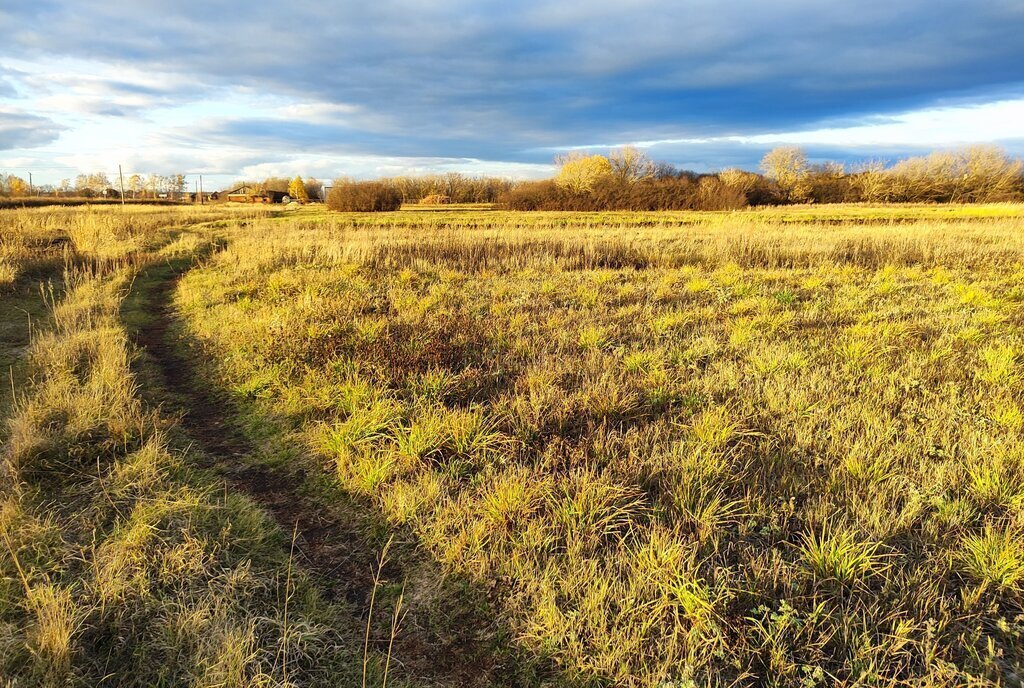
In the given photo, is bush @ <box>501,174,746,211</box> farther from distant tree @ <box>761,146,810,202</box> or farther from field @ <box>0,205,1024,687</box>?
field @ <box>0,205,1024,687</box>

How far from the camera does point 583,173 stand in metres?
70.4

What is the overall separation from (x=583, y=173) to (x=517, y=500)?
71890 millimetres

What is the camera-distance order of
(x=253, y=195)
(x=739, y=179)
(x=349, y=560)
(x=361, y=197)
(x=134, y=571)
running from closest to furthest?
1. (x=134, y=571)
2. (x=349, y=560)
3. (x=361, y=197)
4. (x=739, y=179)
5. (x=253, y=195)

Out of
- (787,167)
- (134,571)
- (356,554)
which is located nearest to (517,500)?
(356,554)

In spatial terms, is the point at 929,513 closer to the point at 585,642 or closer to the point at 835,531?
the point at 835,531

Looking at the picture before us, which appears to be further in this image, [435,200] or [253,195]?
[253,195]

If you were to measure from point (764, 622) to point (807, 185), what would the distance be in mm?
89652

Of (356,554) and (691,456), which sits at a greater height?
(691,456)

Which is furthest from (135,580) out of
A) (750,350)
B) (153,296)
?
(153,296)

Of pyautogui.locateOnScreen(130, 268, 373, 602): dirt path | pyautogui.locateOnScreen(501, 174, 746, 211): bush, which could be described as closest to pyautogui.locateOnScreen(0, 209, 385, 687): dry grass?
pyautogui.locateOnScreen(130, 268, 373, 602): dirt path

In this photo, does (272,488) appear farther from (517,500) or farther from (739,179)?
(739,179)

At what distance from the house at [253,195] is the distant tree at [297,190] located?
67.6 inches

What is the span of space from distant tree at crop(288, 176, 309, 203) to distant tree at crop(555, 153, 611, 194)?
170 feet

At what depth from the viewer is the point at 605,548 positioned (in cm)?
323
